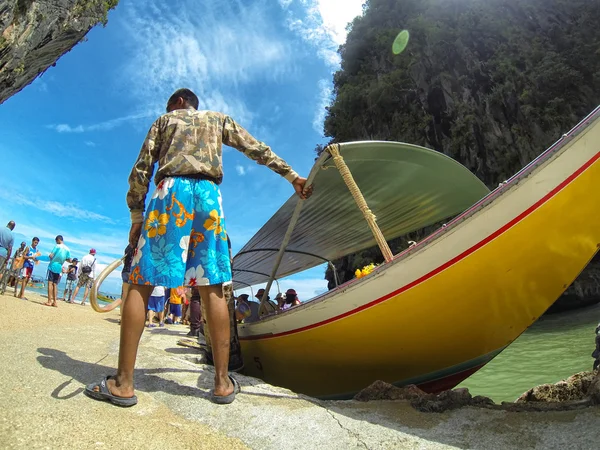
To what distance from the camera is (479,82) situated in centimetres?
2244

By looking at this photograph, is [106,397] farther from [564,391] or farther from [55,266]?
[55,266]

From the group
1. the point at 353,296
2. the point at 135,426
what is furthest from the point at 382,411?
the point at 135,426

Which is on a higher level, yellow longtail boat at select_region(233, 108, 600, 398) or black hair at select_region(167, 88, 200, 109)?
black hair at select_region(167, 88, 200, 109)

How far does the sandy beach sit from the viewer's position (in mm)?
1486

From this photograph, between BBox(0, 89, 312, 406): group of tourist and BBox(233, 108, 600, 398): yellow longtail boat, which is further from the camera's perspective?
BBox(233, 108, 600, 398): yellow longtail boat

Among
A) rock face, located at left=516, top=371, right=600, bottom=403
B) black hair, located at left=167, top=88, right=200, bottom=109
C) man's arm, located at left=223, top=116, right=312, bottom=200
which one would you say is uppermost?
black hair, located at left=167, top=88, right=200, bottom=109

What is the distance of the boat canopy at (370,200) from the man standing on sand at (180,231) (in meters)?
0.91

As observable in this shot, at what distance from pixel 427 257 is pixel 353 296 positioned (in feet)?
1.80

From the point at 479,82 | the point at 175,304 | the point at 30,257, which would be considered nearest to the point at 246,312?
the point at 175,304

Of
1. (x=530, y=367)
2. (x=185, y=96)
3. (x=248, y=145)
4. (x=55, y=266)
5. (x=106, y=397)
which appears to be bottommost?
(x=530, y=367)

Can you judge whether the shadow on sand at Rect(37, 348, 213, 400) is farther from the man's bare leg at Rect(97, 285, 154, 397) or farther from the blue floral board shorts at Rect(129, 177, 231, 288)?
the blue floral board shorts at Rect(129, 177, 231, 288)

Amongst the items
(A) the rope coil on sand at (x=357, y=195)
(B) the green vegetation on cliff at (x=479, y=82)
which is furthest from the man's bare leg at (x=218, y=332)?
(B) the green vegetation on cliff at (x=479, y=82)

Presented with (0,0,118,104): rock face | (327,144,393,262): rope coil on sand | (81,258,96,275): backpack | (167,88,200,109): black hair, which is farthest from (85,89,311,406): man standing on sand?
(81,258,96,275): backpack

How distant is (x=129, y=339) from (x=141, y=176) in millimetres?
925
